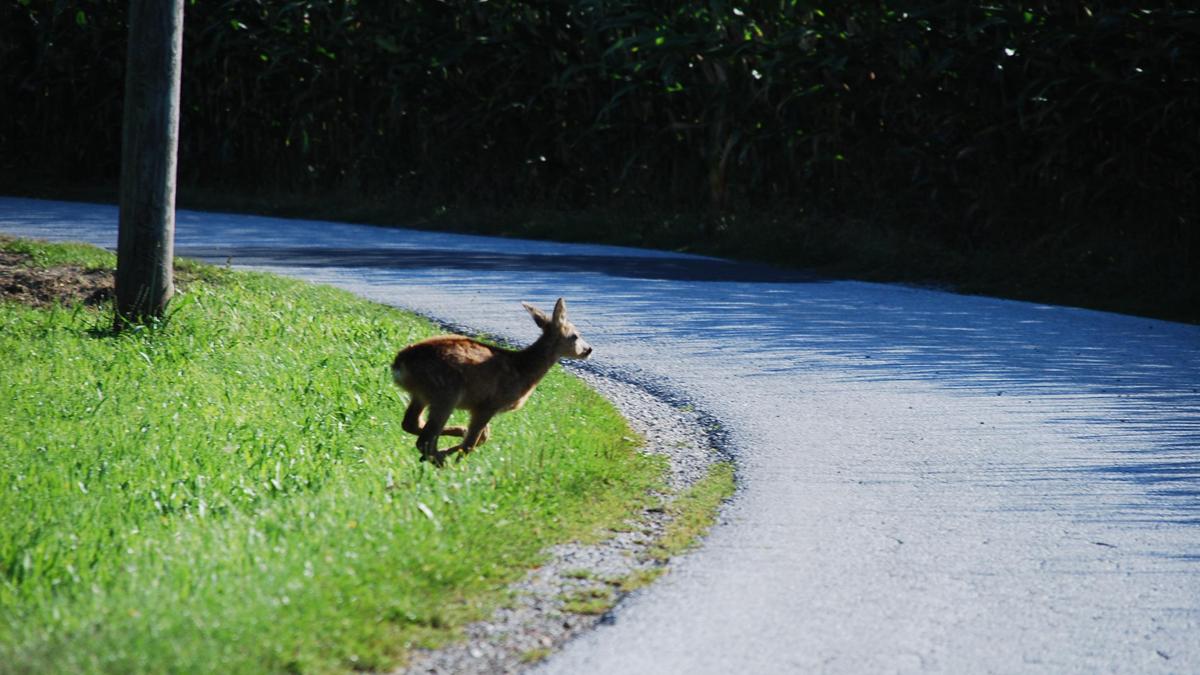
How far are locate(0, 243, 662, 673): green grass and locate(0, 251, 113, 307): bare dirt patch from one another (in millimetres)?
526

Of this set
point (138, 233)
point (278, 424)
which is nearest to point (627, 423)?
point (278, 424)

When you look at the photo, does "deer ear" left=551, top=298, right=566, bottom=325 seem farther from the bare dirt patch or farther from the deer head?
the bare dirt patch

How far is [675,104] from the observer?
20.9 metres

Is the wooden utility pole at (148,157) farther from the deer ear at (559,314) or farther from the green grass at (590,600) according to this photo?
the green grass at (590,600)

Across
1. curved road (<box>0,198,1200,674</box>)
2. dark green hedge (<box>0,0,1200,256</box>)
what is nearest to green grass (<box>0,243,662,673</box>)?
curved road (<box>0,198,1200,674</box>)

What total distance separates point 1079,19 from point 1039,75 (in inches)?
35.9

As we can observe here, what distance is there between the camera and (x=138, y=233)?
34.8 feet

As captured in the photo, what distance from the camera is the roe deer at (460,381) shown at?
6992 mm

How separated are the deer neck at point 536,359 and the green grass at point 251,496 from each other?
345mm

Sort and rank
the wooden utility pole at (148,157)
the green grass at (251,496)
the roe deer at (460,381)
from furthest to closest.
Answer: the wooden utility pole at (148,157), the roe deer at (460,381), the green grass at (251,496)

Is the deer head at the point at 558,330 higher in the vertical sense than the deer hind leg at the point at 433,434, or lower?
higher

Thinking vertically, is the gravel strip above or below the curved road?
below

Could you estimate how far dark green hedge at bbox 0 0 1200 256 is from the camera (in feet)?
55.8

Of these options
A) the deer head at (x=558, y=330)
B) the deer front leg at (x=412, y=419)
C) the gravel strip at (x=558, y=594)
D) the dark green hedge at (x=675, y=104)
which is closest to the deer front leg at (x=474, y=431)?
the deer front leg at (x=412, y=419)
